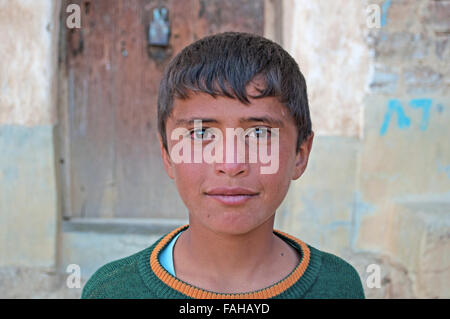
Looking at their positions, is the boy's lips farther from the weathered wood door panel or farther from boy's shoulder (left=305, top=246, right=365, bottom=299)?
the weathered wood door panel

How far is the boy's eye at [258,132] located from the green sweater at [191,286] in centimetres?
38

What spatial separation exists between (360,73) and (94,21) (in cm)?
179

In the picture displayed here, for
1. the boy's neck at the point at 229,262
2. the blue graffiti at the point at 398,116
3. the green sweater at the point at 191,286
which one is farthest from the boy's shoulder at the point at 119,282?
the blue graffiti at the point at 398,116

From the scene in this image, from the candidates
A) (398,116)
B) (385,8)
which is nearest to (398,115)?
(398,116)

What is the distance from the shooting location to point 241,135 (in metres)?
1.03

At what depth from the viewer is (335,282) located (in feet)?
3.83

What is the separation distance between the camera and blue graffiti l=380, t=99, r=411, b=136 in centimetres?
252

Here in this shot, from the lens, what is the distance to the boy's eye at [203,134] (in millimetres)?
1049

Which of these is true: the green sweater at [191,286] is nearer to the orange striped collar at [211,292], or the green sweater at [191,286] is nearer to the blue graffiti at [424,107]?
the orange striped collar at [211,292]

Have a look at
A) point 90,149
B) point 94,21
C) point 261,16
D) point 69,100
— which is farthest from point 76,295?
point 261,16

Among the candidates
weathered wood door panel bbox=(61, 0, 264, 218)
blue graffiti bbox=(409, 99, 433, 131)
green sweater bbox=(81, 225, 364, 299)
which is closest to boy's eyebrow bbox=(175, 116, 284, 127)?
green sweater bbox=(81, 225, 364, 299)

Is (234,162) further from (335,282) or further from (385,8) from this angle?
(385,8)

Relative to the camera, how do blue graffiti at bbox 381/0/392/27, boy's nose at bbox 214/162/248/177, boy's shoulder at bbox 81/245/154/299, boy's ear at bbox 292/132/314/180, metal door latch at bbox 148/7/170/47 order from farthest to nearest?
1. metal door latch at bbox 148/7/170/47
2. blue graffiti at bbox 381/0/392/27
3. boy's ear at bbox 292/132/314/180
4. boy's shoulder at bbox 81/245/154/299
5. boy's nose at bbox 214/162/248/177

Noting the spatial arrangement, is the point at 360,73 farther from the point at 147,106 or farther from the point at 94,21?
the point at 94,21
